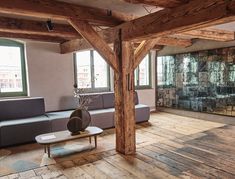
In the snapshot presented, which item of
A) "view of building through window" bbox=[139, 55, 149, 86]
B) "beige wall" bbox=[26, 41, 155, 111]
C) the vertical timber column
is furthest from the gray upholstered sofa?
"view of building through window" bbox=[139, 55, 149, 86]

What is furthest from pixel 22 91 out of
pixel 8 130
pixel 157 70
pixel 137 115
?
pixel 157 70

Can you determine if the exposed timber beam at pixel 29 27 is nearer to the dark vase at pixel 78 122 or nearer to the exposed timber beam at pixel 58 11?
the exposed timber beam at pixel 58 11

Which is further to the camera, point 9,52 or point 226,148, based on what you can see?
point 9,52

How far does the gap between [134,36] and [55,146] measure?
2.61 meters

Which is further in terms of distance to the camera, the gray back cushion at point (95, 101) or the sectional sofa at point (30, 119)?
the gray back cushion at point (95, 101)

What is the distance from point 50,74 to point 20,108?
131cm

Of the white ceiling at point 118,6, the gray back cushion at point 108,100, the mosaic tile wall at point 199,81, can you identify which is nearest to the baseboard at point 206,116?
the mosaic tile wall at point 199,81

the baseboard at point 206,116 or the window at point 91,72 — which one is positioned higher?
Answer: the window at point 91,72

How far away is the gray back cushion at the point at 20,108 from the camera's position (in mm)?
4566

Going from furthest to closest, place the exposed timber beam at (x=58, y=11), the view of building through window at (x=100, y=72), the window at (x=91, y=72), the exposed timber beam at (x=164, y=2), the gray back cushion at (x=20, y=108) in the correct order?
the view of building through window at (x=100, y=72) → the window at (x=91, y=72) → the gray back cushion at (x=20, y=108) → the exposed timber beam at (x=58, y=11) → the exposed timber beam at (x=164, y=2)

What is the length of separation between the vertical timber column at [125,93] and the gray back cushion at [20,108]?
7.57 ft

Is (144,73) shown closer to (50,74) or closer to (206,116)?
(206,116)

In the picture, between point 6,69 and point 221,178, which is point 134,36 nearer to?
point 221,178

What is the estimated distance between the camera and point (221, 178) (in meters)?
2.73
